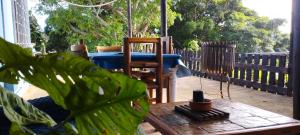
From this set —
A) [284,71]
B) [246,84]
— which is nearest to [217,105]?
[284,71]

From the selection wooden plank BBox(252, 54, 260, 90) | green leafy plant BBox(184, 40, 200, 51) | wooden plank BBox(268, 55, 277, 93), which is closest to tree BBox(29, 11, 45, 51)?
green leafy plant BBox(184, 40, 200, 51)

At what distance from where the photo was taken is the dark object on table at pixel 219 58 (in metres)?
3.76

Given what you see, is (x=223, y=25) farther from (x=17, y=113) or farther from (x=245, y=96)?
(x=17, y=113)

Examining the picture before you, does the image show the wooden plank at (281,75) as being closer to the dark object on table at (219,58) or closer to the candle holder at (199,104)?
the dark object on table at (219,58)

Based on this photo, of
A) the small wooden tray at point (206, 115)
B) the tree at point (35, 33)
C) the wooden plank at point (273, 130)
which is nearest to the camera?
the wooden plank at point (273, 130)

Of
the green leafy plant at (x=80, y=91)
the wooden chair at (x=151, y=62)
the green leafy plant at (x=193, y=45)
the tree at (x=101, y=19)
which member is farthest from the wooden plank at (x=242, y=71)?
the green leafy plant at (x=193, y=45)

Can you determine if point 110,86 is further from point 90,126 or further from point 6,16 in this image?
point 6,16

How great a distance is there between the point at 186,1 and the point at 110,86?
1225cm

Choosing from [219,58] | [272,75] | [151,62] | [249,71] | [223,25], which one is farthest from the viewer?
[223,25]

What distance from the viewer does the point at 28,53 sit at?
55 centimetres

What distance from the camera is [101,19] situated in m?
10.9

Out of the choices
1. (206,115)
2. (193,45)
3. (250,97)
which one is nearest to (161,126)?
(206,115)

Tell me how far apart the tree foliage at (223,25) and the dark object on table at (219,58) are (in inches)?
327

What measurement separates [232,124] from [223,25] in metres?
11.8
